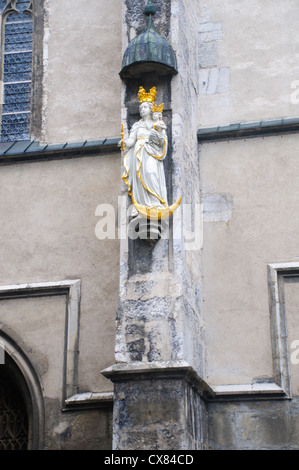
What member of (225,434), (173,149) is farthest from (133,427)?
(173,149)

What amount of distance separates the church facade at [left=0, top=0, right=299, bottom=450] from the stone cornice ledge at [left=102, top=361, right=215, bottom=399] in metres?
0.02

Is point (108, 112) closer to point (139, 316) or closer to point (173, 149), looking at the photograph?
point (173, 149)

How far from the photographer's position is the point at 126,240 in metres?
9.84

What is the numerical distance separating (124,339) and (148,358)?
0.32 metres

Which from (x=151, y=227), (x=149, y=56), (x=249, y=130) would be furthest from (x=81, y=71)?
(x=151, y=227)

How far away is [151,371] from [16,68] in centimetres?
499

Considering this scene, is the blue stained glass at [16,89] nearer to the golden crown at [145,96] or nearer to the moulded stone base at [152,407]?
the golden crown at [145,96]

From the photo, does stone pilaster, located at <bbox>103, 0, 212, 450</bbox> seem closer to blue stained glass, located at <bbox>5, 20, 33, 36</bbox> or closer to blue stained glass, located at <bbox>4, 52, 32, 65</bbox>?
blue stained glass, located at <bbox>4, 52, 32, 65</bbox>

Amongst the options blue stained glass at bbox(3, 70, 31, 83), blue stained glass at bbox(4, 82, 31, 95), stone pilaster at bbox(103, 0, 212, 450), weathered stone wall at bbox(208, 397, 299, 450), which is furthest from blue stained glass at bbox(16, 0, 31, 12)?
weathered stone wall at bbox(208, 397, 299, 450)

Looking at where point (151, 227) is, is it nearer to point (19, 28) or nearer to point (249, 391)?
point (249, 391)

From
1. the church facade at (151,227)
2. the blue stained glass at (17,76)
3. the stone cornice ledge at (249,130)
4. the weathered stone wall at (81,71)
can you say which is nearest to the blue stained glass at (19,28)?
the church facade at (151,227)
